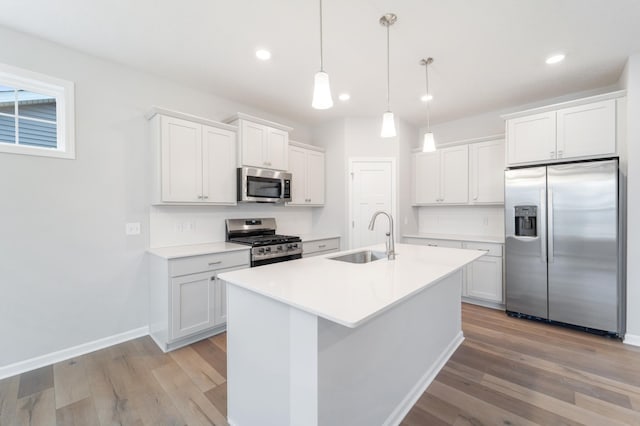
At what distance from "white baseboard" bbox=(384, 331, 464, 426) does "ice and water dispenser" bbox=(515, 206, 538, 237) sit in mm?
1620

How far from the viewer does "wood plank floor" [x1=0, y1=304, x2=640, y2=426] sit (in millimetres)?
1761

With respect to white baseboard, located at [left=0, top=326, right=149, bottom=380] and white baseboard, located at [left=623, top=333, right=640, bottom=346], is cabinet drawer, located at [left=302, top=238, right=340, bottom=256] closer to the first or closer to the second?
white baseboard, located at [left=0, top=326, right=149, bottom=380]

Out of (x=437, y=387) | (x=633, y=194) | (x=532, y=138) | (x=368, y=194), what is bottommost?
(x=437, y=387)

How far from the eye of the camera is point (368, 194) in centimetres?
432

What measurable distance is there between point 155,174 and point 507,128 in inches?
164

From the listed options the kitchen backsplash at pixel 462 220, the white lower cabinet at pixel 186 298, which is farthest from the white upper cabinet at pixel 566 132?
the white lower cabinet at pixel 186 298

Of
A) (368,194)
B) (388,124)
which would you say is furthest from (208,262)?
(368,194)

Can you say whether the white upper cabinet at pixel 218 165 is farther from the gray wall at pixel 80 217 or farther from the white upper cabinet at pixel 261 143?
the gray wall at pixel 80 217

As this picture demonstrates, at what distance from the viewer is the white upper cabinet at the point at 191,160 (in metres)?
2.79

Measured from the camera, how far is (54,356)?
7.84ft

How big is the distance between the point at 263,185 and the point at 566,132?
3.59 meters

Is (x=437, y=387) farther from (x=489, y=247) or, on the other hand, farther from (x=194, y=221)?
(x=194, y=221)

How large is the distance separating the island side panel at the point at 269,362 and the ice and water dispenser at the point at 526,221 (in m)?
3.24

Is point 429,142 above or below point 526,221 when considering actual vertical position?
above
